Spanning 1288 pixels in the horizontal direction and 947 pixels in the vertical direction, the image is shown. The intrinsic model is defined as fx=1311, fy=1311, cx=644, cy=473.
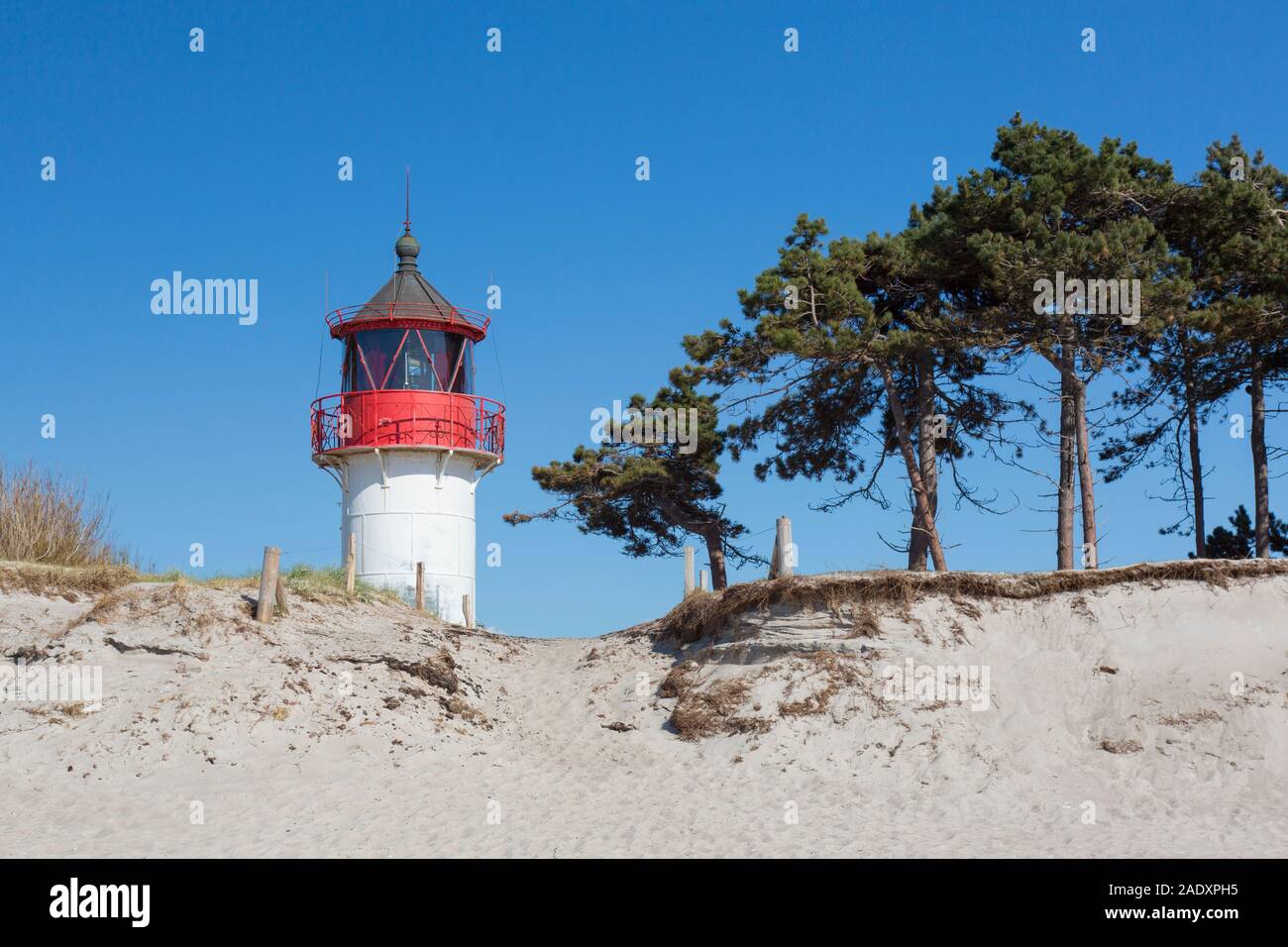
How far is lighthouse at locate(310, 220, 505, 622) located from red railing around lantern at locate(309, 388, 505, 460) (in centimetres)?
2

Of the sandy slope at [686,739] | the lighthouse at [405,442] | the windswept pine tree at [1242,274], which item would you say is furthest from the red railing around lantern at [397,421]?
A: the windswept pine tree at [1242,274]

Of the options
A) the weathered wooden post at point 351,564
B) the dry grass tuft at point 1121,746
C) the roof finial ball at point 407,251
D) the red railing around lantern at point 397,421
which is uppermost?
the roof finial ball at point 407,251

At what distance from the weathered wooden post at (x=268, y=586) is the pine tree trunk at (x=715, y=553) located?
1148cm

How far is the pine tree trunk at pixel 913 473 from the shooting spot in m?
24.6

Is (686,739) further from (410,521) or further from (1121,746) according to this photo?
(410,521)

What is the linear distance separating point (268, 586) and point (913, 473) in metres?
12.3

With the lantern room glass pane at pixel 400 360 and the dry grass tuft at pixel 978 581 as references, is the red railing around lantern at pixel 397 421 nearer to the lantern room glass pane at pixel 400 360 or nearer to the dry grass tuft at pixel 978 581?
the lantern room glass pane at pixel 400 360

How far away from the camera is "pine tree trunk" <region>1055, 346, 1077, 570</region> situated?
23.6 meters

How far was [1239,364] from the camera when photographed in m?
25.3

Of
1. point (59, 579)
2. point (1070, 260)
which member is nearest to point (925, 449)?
point (1070, 260)

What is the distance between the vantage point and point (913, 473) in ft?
83.2
